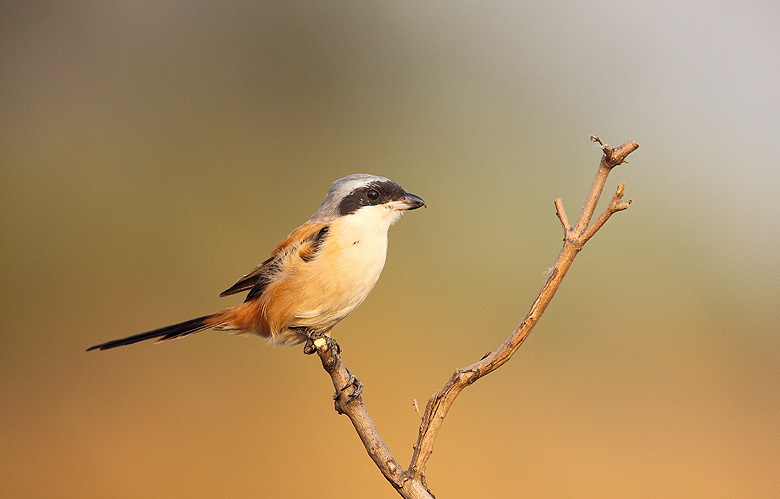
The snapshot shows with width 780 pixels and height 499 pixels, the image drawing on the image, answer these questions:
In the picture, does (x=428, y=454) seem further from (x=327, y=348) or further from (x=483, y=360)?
(x=327, y=348)

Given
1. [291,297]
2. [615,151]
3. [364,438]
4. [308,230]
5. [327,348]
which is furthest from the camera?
[308,230]

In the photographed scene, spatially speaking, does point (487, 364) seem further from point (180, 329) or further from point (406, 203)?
point (180, 329)

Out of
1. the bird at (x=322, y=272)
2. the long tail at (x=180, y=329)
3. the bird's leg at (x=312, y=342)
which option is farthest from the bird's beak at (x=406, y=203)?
the long tail at (x=180, y=329)

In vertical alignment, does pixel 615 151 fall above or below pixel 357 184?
below

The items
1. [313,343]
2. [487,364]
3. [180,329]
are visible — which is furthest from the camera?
[180,329]

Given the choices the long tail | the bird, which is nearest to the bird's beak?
the bird

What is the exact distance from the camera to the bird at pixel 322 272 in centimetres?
162

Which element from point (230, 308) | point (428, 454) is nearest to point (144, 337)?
point (230, 308)

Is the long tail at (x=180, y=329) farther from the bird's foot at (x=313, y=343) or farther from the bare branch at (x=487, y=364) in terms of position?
the bare branch at (x=487, y=364)

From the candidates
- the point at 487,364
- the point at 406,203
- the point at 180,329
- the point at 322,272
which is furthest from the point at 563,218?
the point at 180,329

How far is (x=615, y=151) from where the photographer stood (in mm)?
1254

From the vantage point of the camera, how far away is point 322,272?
5.38 ft

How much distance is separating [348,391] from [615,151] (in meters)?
0.84

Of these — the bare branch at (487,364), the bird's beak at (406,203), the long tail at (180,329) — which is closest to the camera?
the bare branch at (487,364)
